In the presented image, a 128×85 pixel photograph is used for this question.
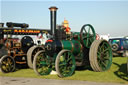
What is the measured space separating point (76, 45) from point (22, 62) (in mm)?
4026

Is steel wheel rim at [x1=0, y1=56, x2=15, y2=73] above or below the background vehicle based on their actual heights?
below

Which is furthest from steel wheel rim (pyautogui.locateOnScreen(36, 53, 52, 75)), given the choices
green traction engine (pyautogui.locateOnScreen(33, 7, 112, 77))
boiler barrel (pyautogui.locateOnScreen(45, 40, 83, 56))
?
boiler barrel (pyautogui.locateOnScreen(45, 40, 83, 56))

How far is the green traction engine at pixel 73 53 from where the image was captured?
8336 millimetres

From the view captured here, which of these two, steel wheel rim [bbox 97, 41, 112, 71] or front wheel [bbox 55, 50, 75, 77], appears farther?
steel wheel rim [bbox 97, 41, 112, 71]

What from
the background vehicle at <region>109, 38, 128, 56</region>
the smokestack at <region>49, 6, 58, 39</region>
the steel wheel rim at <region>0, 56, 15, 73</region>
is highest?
the smokestack at <region>49, 6, 58, 39</region>

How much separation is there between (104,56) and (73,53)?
164 cm

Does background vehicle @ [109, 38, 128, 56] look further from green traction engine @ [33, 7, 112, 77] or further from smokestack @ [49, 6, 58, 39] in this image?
smokestack @ [49, 6, 58, 39]

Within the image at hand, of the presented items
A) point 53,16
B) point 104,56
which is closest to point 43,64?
point 53,16

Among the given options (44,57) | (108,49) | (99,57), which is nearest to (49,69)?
(44,57)

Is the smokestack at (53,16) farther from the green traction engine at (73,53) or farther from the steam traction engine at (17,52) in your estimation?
the steam traction engine at (17,52)

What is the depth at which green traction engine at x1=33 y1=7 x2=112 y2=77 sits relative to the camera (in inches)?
328

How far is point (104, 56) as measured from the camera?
9516mm

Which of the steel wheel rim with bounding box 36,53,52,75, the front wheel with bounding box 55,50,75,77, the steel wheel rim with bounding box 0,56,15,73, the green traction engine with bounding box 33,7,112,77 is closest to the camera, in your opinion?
the front wheel with bounding box 55,50,75,77

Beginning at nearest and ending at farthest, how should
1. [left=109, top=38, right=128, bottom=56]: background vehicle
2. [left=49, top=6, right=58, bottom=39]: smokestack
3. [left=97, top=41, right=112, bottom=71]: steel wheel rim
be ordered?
1. [left=97, top=41, right=112, bottom=71]: steel wheel rim
2. [left=49, top=6, right=58, bottom=39]: smokestack
3. [left=109, top=38, right=128, bottom=56]: background vehicle
